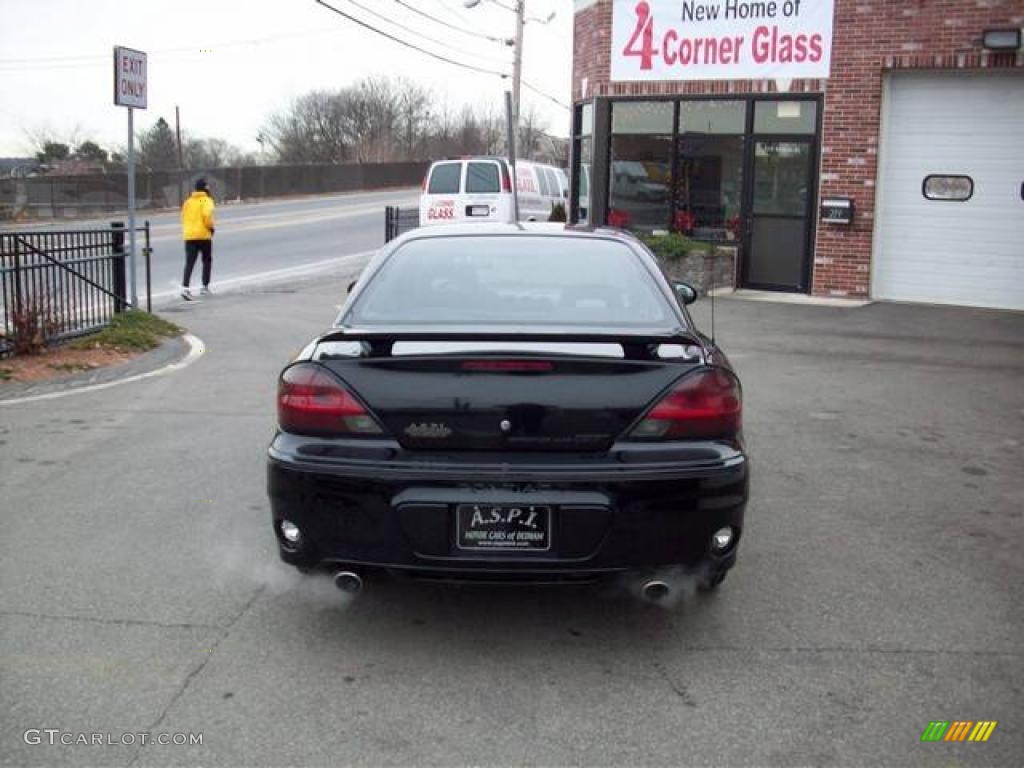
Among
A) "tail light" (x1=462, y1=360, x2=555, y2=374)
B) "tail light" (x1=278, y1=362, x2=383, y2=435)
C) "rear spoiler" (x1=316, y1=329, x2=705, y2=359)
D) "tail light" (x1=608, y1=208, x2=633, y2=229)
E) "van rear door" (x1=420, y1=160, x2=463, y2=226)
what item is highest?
"van rear door" (x1=420, y1=160, x2=463, y2=226)

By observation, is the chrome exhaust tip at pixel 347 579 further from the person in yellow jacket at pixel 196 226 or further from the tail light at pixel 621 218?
the tail light at pixel 621 218

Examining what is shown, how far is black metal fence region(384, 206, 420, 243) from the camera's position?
21312mm

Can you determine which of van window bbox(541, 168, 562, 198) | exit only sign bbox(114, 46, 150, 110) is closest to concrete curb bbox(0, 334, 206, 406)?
exit only sign bbox(114, 46, 150, 110)

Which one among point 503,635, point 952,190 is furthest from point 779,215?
point 503,635

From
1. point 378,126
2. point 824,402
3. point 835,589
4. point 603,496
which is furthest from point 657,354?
point 378,126

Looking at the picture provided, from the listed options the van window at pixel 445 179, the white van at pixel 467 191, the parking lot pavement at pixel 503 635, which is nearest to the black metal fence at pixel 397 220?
the white van at pixel 467 191

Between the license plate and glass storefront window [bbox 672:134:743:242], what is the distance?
44.8 ft

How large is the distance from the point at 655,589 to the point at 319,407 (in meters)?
1.41

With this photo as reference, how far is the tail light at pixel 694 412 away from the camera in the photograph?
3.97m

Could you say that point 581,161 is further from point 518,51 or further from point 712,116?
point 518,51

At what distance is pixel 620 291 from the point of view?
4.78 meters

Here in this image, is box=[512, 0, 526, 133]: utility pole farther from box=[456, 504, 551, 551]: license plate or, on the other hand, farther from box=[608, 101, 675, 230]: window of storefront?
box=[456, 504, 551, 551]: license plate

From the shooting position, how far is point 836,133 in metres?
15.6

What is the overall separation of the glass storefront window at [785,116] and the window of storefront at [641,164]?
1434mm
